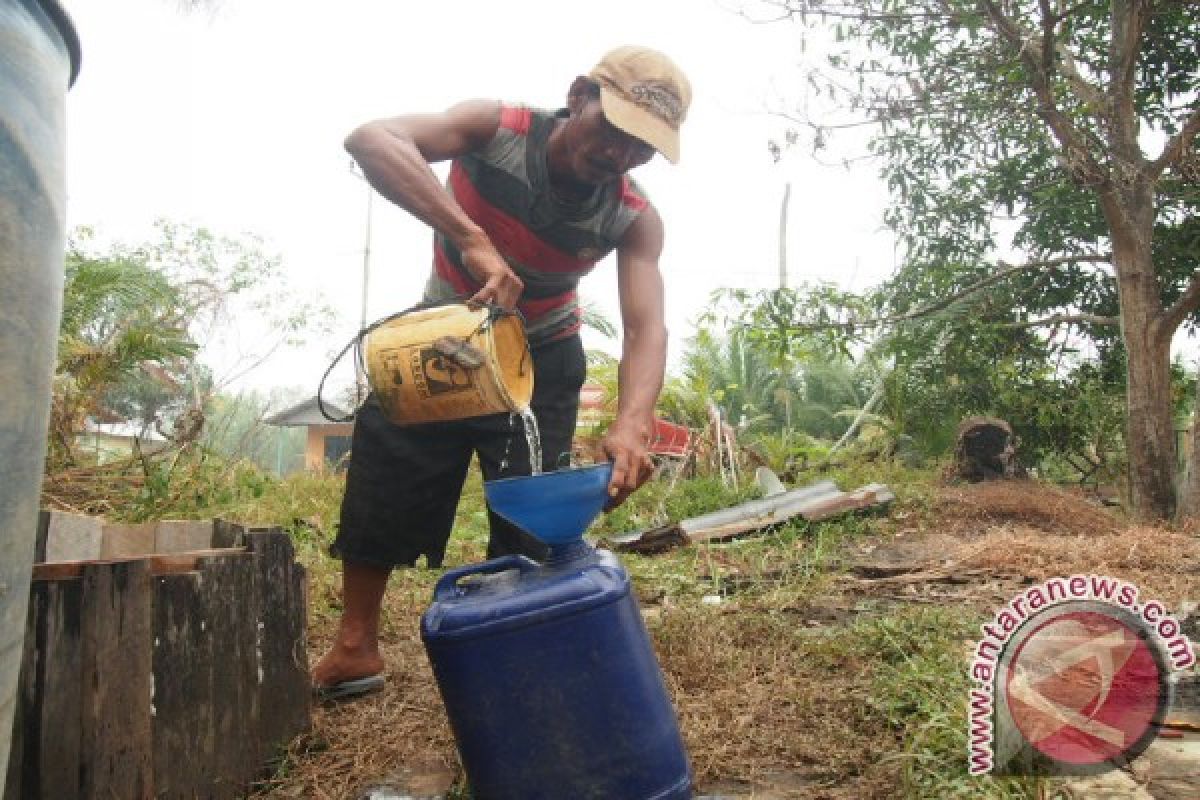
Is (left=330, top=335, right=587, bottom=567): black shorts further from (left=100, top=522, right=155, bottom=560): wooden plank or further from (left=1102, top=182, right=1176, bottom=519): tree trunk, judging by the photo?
(left=1102, top=182, right=1176, bottom=519): tree trunk

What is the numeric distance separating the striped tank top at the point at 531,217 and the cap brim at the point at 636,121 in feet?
0.93

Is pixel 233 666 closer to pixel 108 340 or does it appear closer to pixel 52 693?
pixel 52 693

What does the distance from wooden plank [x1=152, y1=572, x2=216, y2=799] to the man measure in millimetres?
715

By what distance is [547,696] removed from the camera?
1695 mm

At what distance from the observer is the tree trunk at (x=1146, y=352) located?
5.64 metres

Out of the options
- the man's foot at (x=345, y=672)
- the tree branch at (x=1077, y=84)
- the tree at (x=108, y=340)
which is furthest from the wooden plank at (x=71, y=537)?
the tree branch at (x=1077, y=84)

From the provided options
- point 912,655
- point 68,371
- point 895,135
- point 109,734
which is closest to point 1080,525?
point 895,135

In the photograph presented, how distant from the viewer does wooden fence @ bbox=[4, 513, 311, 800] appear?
1502 mm

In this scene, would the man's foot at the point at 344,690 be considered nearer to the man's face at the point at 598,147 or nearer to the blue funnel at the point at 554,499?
the blue funnel at the point at 554,499

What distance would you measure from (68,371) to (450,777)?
4.63 metres

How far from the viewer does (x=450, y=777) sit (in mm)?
2059

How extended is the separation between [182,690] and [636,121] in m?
1.61

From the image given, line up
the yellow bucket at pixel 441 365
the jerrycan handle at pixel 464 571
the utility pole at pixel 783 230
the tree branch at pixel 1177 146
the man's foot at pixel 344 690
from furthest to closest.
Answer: the utility pole at pixel 783 230
the tree branch at pixel 1177 146
the man's foot at pixel 344 690
the yellow bucket at pixel 441 365
the jerrycan handle at pixel 464 571

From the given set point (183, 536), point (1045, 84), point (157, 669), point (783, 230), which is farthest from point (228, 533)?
point (783, 230)
